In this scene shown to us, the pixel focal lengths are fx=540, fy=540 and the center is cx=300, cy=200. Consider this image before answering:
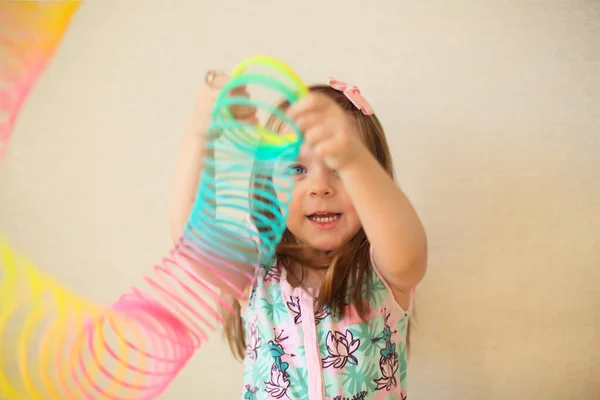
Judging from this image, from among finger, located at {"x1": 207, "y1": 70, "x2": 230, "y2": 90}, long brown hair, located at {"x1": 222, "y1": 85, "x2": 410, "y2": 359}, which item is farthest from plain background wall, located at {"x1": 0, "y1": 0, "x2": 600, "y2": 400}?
finger, located at {"x1": 207, "y1": 70, "x2": 230, "y2": 90}

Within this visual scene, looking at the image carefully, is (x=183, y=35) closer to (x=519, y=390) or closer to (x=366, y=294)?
(x=366, y=294)

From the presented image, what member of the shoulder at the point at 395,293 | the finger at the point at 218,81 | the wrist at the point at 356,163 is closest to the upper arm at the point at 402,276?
the shoulder at the point at 395,293

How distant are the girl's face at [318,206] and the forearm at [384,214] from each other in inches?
3.4

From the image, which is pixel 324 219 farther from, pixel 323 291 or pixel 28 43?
pixel 28 43

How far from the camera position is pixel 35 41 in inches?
25.3

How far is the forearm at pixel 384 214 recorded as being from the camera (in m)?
0.54

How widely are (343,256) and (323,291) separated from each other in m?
0.05

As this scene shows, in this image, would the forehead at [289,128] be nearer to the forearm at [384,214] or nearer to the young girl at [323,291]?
the young girl at [323,291]

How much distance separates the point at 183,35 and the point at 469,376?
68 centimetres

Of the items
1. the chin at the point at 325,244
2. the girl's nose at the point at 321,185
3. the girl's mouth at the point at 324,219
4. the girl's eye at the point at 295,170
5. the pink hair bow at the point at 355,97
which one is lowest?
the chin at the point at 325,244

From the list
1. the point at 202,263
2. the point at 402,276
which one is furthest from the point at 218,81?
the point at 402,276

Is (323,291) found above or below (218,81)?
below

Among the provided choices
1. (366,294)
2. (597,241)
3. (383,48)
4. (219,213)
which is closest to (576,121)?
(597,241)

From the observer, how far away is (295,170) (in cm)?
66
